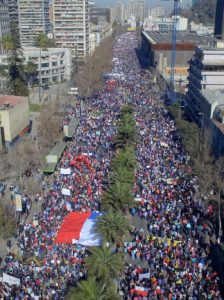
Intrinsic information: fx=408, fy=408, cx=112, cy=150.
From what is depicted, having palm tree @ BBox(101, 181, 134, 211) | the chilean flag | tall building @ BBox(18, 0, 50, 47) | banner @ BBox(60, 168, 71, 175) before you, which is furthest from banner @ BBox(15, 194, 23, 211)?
tall building @ BBox(18, 0, 50, 47)

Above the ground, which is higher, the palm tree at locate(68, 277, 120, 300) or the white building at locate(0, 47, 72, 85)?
the white building at locate(0, 47, 72, 85)

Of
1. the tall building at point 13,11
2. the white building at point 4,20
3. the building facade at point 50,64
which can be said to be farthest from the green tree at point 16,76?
the tall building at point 13,11

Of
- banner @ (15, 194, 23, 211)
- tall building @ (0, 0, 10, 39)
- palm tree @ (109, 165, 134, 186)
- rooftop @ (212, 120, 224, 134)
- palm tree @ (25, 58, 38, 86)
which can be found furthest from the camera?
tall building @ (0, 0, 10, 39)

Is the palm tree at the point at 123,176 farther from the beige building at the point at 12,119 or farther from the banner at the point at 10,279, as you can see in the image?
the beige building at the point at 12,119

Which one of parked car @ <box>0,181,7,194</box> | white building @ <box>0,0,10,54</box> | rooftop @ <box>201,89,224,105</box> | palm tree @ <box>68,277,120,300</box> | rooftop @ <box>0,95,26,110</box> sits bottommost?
parked car @ <box>0,181,7,194</box>

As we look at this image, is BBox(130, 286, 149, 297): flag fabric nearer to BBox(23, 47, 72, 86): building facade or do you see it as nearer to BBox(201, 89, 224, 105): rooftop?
BBox(201, 89, 224, 105): rooftop

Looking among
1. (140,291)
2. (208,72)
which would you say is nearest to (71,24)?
(208,72)
